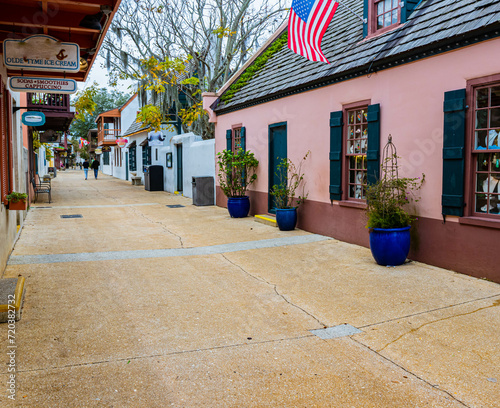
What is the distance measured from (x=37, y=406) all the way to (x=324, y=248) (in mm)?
A: 6058

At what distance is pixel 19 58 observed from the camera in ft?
20.9

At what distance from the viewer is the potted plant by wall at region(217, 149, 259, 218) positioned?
12.6 meters

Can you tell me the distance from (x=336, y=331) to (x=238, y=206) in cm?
824

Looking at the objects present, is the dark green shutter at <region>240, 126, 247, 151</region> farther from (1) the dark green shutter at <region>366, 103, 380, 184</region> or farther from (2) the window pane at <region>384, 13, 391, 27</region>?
(1) the dark green shutter at <region>366, 103, 380, 184</region>

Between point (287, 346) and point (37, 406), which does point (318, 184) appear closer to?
point (287, 346)

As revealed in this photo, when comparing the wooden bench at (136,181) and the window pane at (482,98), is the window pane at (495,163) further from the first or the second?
the wooden bench at (136,181)

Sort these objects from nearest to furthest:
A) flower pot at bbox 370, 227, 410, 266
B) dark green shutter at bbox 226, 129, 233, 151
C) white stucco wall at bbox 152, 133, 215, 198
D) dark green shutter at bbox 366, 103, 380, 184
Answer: flower pot at bbox 370, 227, 410, 266
dark green shutter at bbox 366, 103, 380, 184
dark green shutter at bbox 226, 129, 233, 151
white stucco wall at bbox 152, 133, 215, 198

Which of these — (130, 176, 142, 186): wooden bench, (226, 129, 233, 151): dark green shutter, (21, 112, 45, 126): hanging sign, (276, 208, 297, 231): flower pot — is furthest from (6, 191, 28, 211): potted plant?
(130, 176, 142, 186): wooden bench

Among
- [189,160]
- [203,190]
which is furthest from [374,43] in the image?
[189,160]

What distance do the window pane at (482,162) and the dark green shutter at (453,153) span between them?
214 millimetres

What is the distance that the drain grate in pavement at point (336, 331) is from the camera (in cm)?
457

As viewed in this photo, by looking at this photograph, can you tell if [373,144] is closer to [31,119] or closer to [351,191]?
[351,191]

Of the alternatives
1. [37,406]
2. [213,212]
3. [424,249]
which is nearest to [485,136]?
[424,249]

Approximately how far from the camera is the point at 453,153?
6492 millimetres
